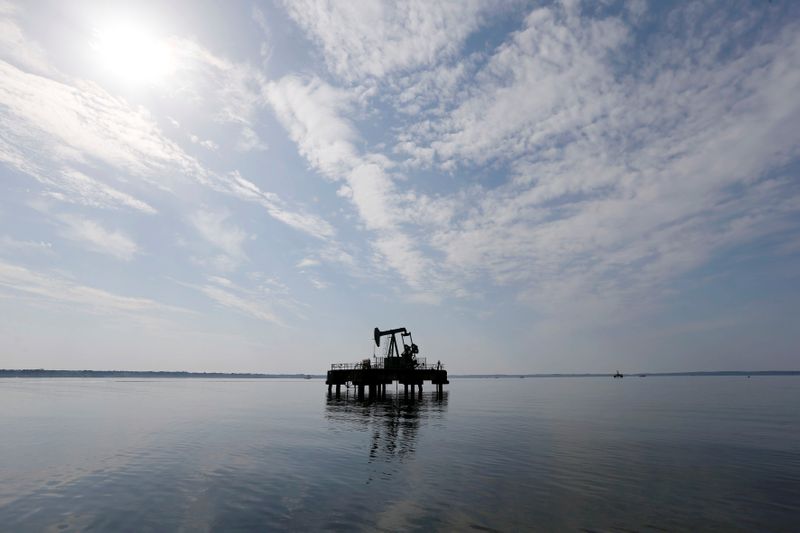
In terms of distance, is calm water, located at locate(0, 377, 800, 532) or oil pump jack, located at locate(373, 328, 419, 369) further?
oil pump jack, located at locate(373, 328, 419, 369)

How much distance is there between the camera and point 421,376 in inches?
2785

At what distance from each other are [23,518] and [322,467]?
1150 cm

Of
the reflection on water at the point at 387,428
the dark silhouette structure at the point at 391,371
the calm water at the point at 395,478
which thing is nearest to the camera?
the calm water at the point at 395,478

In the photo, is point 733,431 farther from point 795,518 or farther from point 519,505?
point 519,505

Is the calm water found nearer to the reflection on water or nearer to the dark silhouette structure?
the reflection on water

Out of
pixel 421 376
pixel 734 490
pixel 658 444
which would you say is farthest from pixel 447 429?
pixel 421 376

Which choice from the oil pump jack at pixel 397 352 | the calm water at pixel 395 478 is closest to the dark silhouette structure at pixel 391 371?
the oil pump jack at pixel 397 352

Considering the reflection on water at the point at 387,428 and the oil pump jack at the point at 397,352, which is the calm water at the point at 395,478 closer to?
the reflection on water at the point at 387,428

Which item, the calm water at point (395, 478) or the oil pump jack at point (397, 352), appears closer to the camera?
the calm water at point (395, 478)

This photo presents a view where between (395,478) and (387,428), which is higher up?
(387,428)

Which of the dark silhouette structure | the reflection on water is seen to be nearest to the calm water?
the reflection on water

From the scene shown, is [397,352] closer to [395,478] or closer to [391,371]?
[391,371]

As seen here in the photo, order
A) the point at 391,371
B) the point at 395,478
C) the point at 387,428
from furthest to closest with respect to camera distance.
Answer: the point at 391,371
the point at 387,428
the point at 395,478

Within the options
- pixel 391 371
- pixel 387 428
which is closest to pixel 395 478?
pixel 387 428
